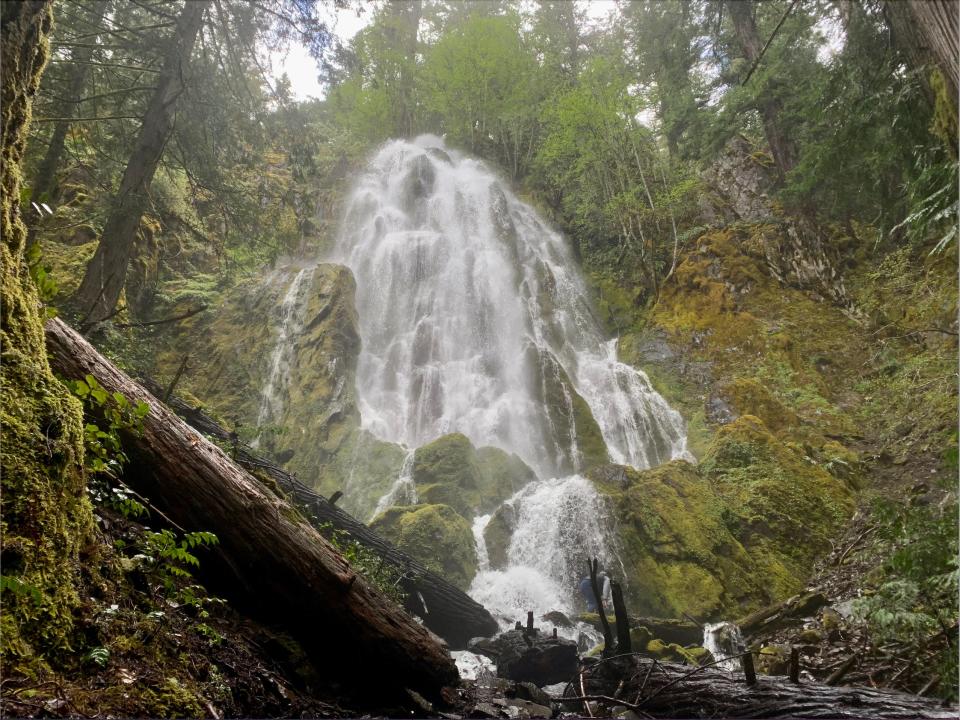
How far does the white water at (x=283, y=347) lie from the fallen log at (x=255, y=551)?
959 centimetres

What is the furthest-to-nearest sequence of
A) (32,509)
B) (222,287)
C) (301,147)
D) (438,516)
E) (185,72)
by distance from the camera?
(222,287) < (438,516) < (301,147) < (185,72) < (32,509)

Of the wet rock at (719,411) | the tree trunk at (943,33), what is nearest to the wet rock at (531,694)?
the tree trunk at (943,33)

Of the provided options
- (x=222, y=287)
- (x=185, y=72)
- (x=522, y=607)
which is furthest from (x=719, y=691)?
(x=222, y=287)

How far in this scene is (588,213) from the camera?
20484 millimetres

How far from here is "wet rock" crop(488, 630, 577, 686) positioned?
216 inches

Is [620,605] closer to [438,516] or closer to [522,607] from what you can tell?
[522,607]

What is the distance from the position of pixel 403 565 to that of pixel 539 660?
1.93 m

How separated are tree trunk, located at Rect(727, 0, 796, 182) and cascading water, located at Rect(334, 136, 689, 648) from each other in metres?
7.40

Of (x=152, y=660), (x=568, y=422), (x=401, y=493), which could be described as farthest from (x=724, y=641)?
(x=568, y=422)

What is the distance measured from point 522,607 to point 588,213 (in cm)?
1582

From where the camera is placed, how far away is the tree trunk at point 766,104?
47.9ft

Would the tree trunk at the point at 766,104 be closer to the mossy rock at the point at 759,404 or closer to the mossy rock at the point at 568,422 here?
the mossy rock at the point at 759,404

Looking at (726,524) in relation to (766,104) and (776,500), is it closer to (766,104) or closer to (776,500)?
(776,500)

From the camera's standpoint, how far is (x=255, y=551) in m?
3.19
